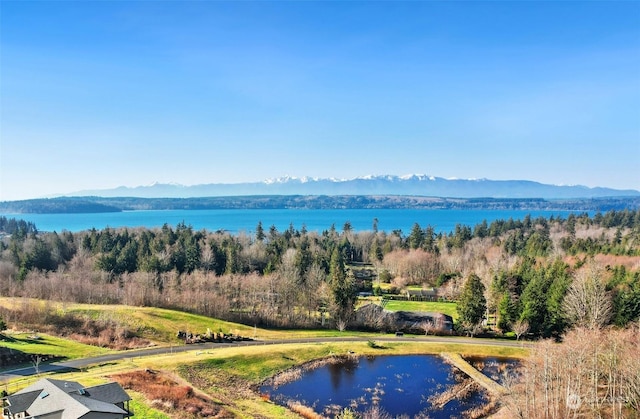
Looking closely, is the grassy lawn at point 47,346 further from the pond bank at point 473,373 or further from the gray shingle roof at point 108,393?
the pond bank at point 473,373

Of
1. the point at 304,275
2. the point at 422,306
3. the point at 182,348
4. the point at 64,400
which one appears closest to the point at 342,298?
the point at 304,275

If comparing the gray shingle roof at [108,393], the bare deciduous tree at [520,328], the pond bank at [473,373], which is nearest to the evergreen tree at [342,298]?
the pond bank at [473,373]

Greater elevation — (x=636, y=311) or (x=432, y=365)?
(x=636, y=311)

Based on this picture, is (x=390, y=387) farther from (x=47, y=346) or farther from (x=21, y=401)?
(x=47, y=346)

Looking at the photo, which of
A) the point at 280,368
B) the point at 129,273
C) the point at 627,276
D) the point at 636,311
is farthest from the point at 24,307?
the point at 627,276

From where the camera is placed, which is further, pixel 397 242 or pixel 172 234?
pixel 397 242

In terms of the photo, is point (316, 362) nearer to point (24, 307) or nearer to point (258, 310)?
point (258, 310)

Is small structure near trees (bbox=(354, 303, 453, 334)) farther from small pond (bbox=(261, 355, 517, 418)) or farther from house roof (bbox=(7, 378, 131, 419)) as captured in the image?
house roof (bbox=(7, 378, 131, 419))
